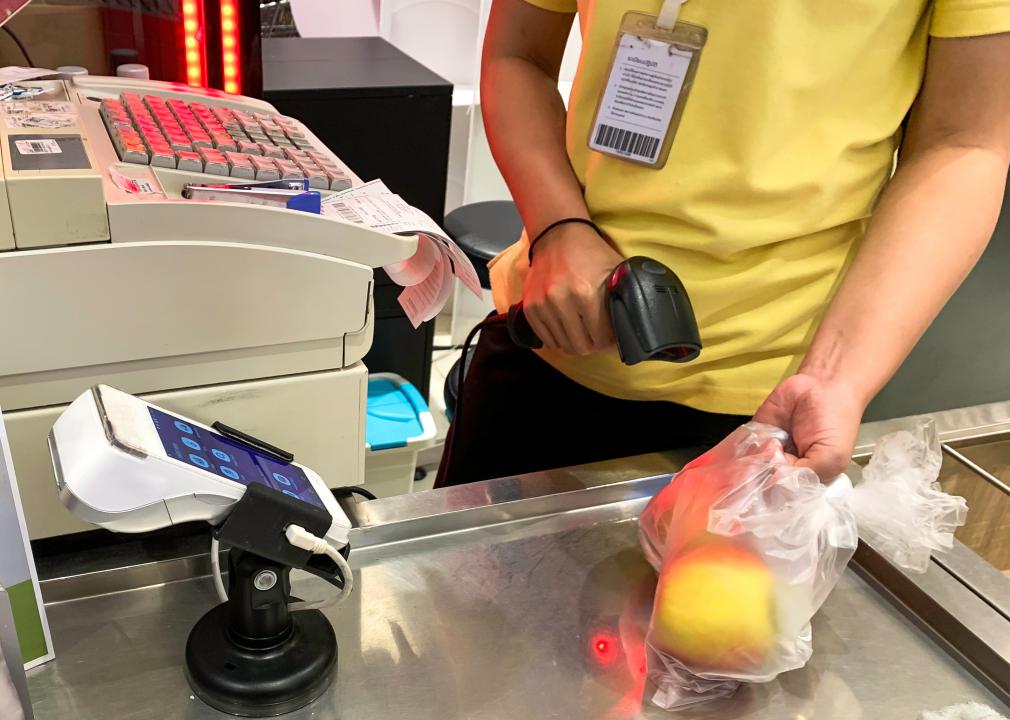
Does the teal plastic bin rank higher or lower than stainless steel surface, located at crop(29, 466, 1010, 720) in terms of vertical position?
lower

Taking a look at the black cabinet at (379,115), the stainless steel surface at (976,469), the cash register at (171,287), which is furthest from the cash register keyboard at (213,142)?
the black cabinet at (379,115)

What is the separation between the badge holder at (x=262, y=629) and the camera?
1.79 ft

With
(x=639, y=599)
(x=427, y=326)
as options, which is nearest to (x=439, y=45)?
(x=427, y=326)

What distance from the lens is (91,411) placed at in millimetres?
536

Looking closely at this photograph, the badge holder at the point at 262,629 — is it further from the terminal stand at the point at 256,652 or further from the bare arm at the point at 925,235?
the bare arm at the point at 925,235

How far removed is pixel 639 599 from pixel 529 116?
20.7 inches

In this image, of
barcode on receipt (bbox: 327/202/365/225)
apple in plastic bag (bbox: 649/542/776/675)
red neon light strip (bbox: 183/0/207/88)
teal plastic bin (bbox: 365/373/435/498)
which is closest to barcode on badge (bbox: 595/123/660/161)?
barcode on receipt (bbox: 327/202/365/225)

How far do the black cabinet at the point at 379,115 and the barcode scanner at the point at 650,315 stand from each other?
4.26 feet

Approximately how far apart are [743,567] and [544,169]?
0.47 m

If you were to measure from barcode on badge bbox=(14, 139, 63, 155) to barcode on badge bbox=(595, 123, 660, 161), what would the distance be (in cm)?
48

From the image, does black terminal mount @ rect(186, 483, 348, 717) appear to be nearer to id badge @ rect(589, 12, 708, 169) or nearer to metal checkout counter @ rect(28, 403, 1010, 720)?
metal checkout counter @ rect(28, 403, 1010, 720)

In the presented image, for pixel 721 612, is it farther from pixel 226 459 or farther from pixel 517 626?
pixel 226 459

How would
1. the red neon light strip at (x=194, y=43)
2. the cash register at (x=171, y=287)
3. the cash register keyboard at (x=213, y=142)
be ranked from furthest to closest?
the red neon light strip at (x=194, y=43), the cash register keyboard at (x=213, y=142), the cash register at (x=171, y=287)

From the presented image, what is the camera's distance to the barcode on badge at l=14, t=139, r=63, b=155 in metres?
0.67
